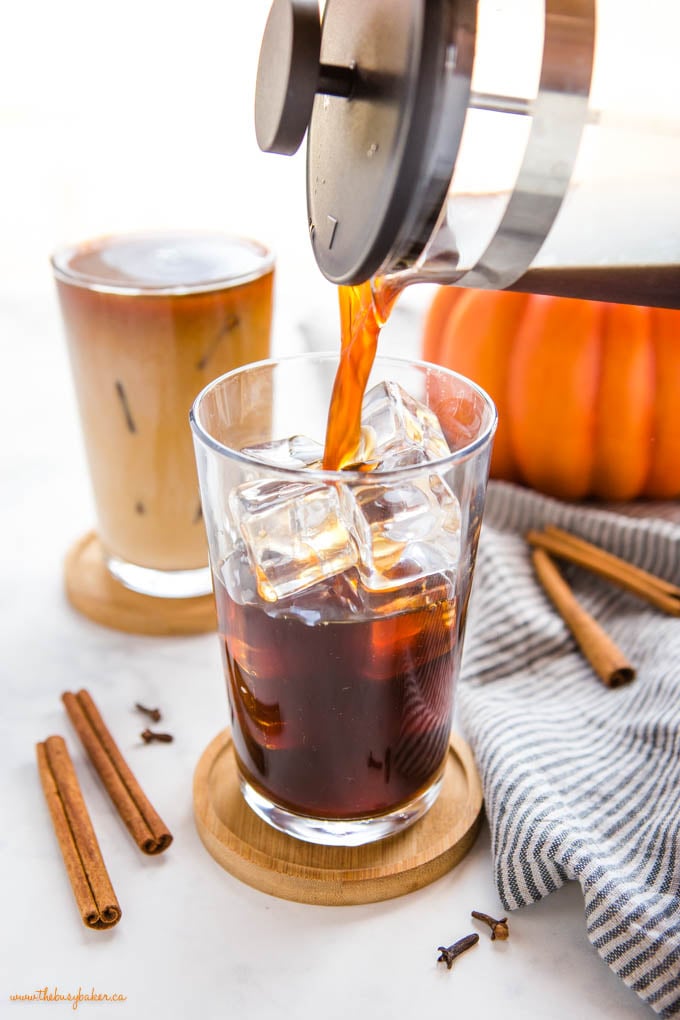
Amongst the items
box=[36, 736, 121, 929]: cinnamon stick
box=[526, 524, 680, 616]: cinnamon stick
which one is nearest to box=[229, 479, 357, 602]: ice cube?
box=[36, 736, 121, 929]: cinnamon stick

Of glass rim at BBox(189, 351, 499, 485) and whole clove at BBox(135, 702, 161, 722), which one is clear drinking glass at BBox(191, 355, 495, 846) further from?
whole clove at BBox(135, 702, 161, 722)

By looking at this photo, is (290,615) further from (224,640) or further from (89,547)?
(89,547)

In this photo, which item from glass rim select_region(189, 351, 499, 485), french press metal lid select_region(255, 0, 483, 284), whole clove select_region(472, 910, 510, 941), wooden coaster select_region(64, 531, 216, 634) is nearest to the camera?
french press metal lid select_region(255, 0, 483, 284)

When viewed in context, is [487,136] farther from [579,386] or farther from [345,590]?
[579,386]

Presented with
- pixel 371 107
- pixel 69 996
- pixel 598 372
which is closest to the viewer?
pixel 371 107

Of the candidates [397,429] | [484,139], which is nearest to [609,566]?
[397,429]

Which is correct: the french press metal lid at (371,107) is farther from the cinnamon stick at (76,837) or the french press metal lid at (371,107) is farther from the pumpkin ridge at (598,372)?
the pumpkin ridge at (598,372)
